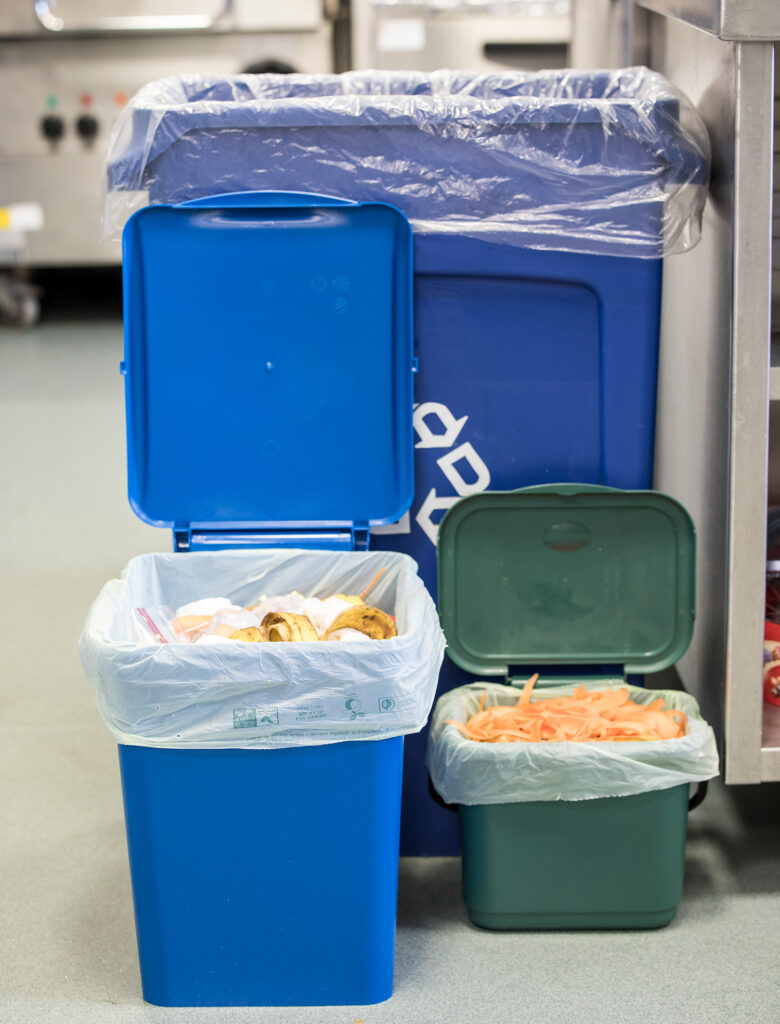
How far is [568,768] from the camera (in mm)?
1414

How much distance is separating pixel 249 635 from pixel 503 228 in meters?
0.63

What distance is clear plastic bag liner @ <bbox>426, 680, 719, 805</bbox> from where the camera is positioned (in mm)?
1410

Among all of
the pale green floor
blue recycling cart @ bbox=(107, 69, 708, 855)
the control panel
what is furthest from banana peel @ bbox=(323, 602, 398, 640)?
the control panel

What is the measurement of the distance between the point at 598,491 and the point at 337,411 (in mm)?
366

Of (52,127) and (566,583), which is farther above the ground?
(52,127)

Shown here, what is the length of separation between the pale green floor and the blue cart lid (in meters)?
0.52

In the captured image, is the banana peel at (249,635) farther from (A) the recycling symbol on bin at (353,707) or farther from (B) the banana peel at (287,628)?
(A) the recycling symbol on bin at (353,707)

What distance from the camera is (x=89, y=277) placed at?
7.02 metres

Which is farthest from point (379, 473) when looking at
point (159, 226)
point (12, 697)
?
point (12, 697)

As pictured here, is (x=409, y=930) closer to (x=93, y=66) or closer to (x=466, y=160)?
(x=466, y=160)

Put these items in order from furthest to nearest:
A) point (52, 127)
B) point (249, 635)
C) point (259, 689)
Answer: point (52, 127), point (249, 635), point (259, 689)

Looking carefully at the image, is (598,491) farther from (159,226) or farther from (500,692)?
(159,226)

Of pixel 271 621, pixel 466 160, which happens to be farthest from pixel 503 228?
pixel 271 621

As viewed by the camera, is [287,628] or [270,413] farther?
[270,413]
